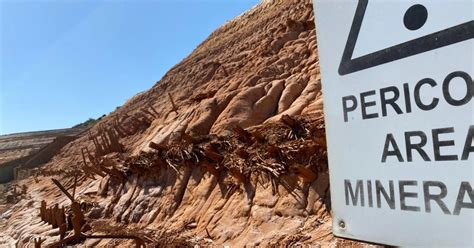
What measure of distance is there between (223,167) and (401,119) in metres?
7.47

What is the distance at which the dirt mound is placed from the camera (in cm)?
671

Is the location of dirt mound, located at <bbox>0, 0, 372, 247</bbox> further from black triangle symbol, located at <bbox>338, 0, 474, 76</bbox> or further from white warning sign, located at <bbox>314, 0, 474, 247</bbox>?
black triangle symbol, located at <bbox>338, 0, 474, 76</bbox>

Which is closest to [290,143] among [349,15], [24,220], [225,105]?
[349,15]

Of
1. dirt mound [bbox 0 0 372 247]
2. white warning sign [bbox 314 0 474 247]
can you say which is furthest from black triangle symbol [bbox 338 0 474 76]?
dirt mound [bbox 0 0 372 247]

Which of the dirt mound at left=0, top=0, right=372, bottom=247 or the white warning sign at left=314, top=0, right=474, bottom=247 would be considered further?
the dirt mound at left=0, top=0, right=372, bottom=247

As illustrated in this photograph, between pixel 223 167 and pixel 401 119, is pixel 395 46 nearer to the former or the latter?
pixel 401 119

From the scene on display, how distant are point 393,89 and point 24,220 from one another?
1810cm

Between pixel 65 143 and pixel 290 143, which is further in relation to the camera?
pixel 65 143

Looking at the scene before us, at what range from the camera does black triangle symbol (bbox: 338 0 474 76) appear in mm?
1445

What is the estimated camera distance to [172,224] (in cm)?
943

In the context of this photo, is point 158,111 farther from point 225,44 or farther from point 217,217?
point 217,217

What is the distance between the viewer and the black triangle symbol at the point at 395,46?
145 centimetres

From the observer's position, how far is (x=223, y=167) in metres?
8.91

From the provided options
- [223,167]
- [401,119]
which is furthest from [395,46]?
[223,167]
